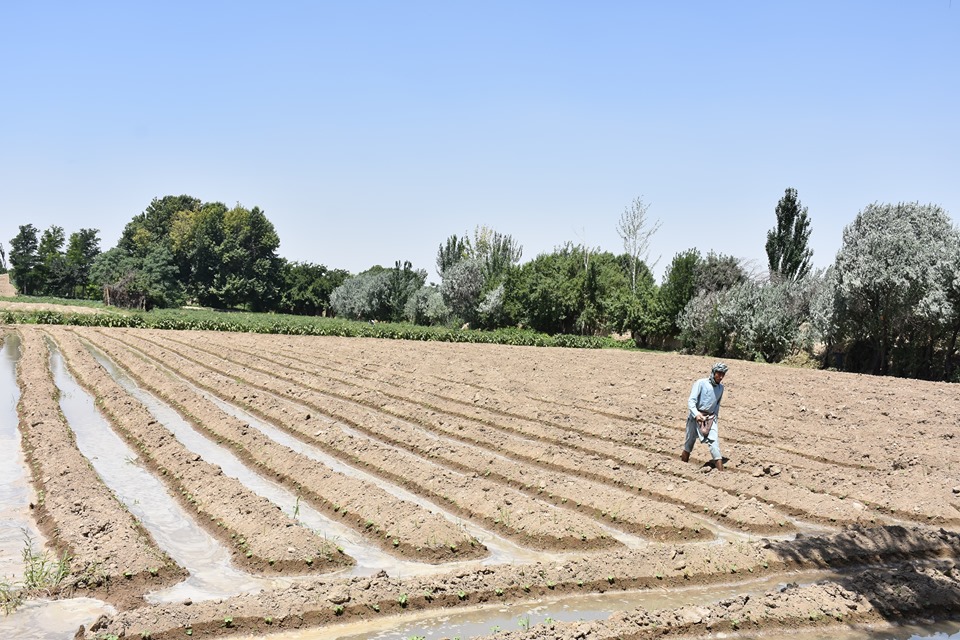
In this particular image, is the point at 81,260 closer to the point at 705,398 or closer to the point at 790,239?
the point at 790,239

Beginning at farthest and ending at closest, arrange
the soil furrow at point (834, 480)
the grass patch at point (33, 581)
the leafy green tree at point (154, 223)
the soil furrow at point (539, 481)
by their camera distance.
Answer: the leafy green tree at point (154, 223) < the soil furrow at point (834, 480) < the soil furrow at point (539, 481) < the grass patch at point (33, 581)

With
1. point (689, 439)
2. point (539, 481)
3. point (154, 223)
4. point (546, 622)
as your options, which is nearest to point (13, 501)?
point (539, 481)

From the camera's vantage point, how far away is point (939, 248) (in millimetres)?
32656

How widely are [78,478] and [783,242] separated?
5134 centimetres

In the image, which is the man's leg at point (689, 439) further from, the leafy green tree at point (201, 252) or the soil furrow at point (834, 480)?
the leafy green tree at point (201, 252)

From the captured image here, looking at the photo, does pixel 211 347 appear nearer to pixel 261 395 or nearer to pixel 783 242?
pixel 261 395

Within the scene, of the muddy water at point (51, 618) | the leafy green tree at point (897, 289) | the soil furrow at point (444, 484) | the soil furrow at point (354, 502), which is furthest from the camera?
the leafy green tree at point (897, 289)

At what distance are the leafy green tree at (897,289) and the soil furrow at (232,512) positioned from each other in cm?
2969

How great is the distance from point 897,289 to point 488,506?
94.7ft


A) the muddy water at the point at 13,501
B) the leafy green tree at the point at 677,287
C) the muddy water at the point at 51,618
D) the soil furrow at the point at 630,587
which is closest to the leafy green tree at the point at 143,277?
the leafy green tree at the point at 677,287

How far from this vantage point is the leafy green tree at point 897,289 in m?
32.4

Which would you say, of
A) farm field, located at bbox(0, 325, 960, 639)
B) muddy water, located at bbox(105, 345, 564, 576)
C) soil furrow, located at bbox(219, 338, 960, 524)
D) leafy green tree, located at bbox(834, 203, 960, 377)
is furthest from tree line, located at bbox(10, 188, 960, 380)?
muddy water, located at bbox(105, 345, 564, 576)

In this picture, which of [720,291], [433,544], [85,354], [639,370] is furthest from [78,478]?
[720,291]

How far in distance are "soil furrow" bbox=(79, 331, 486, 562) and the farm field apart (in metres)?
0.04
